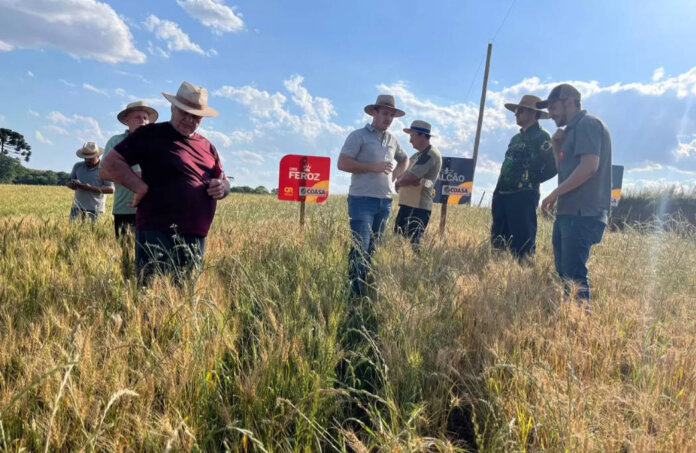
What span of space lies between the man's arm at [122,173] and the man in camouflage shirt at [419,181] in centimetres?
275

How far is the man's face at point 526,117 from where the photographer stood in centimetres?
462

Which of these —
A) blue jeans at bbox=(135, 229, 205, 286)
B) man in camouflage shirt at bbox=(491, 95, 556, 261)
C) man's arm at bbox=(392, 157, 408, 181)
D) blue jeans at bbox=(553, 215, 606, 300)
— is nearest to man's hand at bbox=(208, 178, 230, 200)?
blue jeans at bbox=(135, 229, 205, 286)

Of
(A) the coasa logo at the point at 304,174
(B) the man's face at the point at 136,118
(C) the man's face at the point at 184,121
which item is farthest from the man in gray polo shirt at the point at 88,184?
(C) the man's face at the point at 184,121

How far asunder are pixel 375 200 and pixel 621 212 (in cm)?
1590

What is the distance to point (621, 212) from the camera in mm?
15781

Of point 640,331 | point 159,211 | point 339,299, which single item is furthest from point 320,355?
Answer: point 640,331

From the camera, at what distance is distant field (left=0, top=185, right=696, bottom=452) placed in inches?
59.4

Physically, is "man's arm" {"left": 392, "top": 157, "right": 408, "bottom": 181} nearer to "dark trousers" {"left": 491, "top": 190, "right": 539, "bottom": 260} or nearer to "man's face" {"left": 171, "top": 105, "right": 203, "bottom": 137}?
"dark trousers" {"left": 491, "top": 190, "right": 539, "bottom": 260}

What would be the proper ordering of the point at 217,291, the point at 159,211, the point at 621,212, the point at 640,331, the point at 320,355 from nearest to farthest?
the point at 320,355 → the point at 640,331 → the point at 217,291 → the point at 159,211 → the point at 621,212

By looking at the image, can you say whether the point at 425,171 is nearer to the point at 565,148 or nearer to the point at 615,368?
the point at 565,148

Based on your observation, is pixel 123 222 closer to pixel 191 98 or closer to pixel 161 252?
pixel 161 252

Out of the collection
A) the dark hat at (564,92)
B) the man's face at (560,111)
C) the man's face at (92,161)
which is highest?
the dark hat at (564,92)

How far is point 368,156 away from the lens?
163 inches

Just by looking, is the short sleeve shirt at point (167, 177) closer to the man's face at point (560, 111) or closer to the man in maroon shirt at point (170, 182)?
the man in maroon shirt at point (170, 182)
